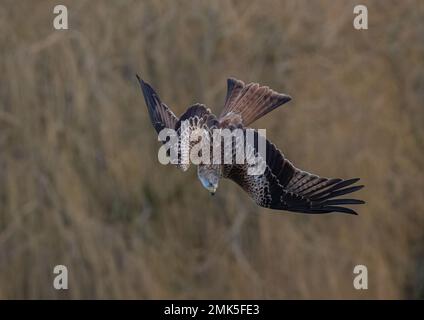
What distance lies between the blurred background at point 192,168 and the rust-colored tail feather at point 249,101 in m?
3.00

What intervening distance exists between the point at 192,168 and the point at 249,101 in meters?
3.07

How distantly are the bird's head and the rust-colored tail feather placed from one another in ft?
0.41

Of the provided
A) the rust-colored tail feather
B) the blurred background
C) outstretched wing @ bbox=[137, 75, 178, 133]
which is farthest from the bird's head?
the blurred background

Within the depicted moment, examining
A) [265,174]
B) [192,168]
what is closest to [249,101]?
[265,174]

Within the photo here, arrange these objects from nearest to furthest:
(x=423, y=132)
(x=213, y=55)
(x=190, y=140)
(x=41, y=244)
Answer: (x=190, y=140)
(x=41, y=244)
(x=213, y=55)
(x=423, y=132)

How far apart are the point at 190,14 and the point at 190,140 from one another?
11.5ft

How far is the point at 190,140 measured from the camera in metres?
2.03

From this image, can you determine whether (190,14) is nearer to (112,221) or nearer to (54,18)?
(54,18)

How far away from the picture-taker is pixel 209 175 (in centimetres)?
208

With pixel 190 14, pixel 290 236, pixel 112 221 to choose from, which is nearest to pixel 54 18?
pixel 190 14

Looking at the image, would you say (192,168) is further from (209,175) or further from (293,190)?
(209,175)

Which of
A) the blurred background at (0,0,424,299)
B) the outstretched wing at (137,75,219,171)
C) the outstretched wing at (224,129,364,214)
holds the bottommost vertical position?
the outstretched wing at (224,129,364,214)

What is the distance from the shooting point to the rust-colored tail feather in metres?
2.17

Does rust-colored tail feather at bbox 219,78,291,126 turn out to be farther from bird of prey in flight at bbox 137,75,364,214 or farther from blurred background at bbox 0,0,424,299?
blurred background at bbox 0,0,424,299
